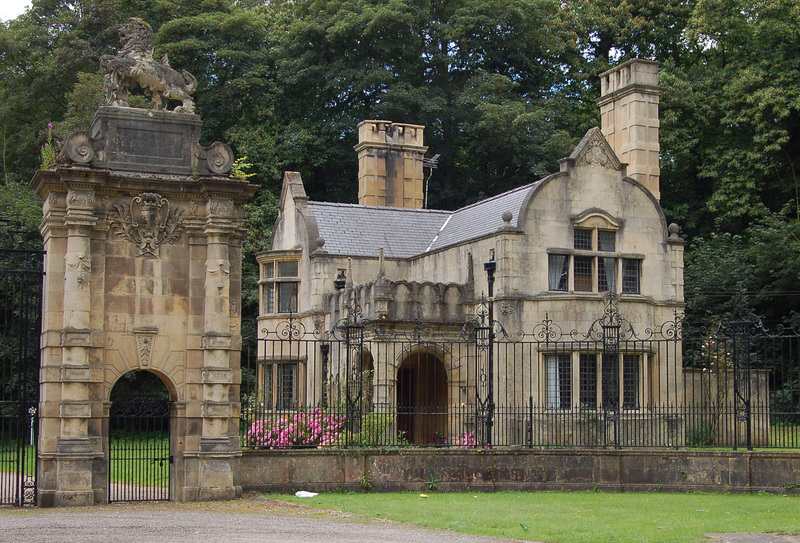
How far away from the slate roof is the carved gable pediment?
6.35 feet

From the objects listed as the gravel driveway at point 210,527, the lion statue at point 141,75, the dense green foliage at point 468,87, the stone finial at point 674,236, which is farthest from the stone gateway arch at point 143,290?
the dense green foliage at point 468,87

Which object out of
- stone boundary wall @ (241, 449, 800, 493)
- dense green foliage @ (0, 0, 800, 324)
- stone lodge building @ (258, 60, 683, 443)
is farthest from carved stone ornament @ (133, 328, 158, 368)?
dense green foliage @ (0, 0, 800, 324)

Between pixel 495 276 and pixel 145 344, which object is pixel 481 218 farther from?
pixel 145 344

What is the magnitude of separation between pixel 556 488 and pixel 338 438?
13.6ft

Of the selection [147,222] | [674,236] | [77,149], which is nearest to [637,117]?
[674,236]

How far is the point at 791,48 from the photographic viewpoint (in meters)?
39.6

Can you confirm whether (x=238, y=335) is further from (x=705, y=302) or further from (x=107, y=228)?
(x=705, y=302)

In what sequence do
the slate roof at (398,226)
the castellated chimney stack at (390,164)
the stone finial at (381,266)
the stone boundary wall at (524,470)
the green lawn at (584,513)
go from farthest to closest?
1. the castellated chimney stack at (390,164)
2. the slate roof at (398,226)
3. the stone finial at (381,266)
4. the stone boundary wall at (524,470)
5. the green lawn at (584,513)

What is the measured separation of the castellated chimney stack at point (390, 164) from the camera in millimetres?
36656

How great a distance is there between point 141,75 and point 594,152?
15.1m

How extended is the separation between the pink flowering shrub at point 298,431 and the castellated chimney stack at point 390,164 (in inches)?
658

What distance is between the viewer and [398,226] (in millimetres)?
33375

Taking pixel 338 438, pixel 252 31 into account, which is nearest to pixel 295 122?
pixel 252 31

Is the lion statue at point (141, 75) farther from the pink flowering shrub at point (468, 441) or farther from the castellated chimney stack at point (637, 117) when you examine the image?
the castellated chimney stack at point (637, 117)
